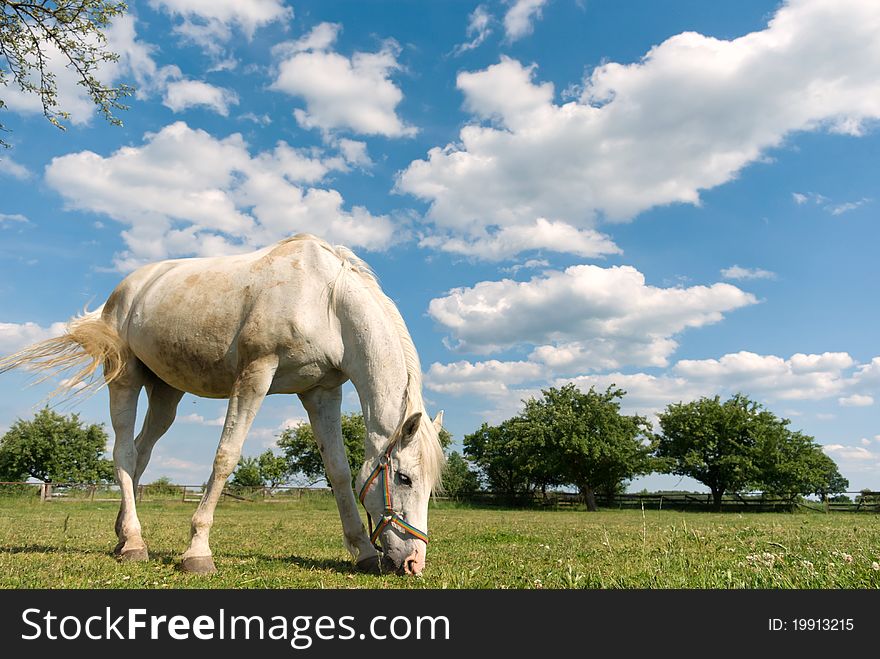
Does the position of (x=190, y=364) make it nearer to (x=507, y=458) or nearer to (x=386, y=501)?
(x=386, y=501)

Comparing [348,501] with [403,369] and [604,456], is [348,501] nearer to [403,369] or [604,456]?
[403,369]

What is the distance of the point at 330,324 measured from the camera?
648 cm

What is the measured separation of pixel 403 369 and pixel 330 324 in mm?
931

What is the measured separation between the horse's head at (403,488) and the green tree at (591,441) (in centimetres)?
4322

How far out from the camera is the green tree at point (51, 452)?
6150cm

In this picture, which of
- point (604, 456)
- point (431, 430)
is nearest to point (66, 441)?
point (604, 456)

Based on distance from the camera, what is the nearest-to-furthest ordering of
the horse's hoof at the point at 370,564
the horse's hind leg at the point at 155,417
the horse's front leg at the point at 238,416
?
1. the horse's hoof at the point at 370,564
2. the horse's front leg at the point at 238,416
3. the horse's hind leg at the point at 155,417

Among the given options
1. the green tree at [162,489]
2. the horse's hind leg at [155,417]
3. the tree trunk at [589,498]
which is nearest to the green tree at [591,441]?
the tree trunk at [589,498]

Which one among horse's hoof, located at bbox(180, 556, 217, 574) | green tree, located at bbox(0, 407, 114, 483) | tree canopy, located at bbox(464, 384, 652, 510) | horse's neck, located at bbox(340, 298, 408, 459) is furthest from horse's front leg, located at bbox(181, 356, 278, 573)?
green tree, located at bbox(0, 407, 114, 483)

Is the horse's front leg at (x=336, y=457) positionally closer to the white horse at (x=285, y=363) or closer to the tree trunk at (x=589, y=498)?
the white horse at (x=285, y=363)

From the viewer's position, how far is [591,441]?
1887 inches

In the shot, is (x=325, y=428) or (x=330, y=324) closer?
(x=330, y=324)

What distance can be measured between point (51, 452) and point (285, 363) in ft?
227

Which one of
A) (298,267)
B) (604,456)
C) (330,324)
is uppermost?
(298,267)
